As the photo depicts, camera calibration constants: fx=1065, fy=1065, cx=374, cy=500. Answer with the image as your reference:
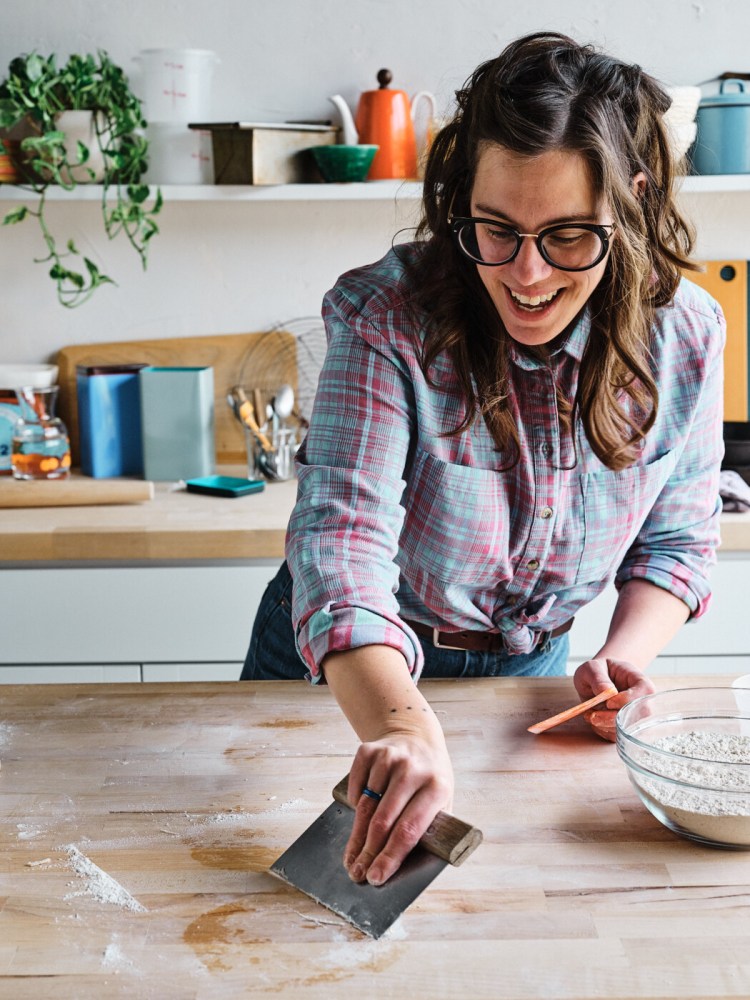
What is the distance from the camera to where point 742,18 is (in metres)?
2.39

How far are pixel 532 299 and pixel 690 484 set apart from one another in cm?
38

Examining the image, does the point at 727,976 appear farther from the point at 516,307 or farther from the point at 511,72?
the point at 511,72

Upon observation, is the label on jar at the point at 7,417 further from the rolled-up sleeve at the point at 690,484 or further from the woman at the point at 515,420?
the rolled-up sleeve at the point at 690,484

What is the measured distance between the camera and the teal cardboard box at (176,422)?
231cm

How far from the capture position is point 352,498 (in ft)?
3.37

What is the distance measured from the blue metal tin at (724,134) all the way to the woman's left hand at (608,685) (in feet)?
4.89

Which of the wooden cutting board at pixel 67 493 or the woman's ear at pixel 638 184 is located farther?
the wooden cutting board at pixel 67 493

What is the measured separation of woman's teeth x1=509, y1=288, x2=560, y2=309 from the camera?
40.4 inches

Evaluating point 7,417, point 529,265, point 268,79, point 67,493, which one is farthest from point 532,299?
point 7,417

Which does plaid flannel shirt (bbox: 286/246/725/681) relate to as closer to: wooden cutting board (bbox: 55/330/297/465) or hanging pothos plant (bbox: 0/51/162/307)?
hanging pothos plant (bbox: 0/51/162/307)

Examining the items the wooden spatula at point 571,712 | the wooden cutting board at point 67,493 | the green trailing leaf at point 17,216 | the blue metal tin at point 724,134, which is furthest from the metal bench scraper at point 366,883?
the blue metal tin at point 724,134

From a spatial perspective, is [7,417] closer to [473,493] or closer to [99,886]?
[473,493]

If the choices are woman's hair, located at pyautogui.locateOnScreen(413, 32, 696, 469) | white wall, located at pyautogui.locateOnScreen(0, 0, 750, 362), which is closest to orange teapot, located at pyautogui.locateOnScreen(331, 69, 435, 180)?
white wall, located at pyautogui.locateOnScreen(0, 0, 750, 362)

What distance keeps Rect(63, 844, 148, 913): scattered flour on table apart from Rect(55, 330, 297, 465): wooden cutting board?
176cm
